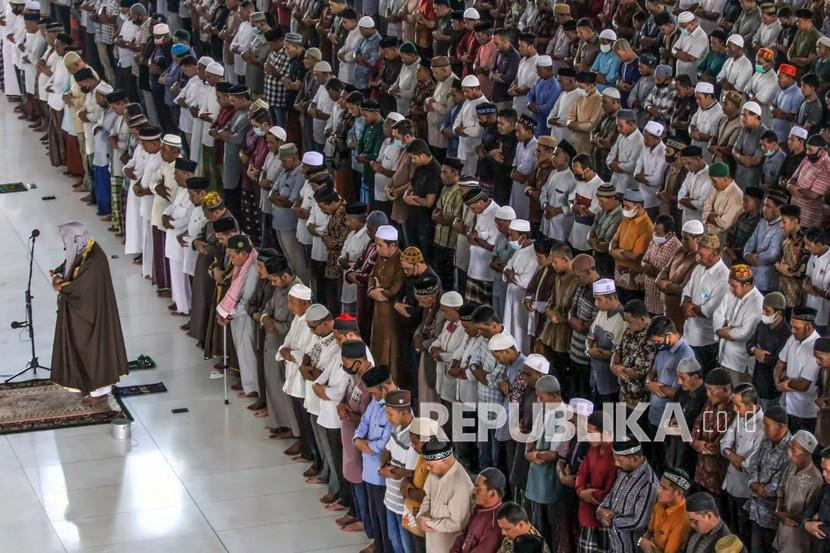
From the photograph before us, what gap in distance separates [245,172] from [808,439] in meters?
7.69

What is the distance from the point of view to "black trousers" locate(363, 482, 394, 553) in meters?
11.5

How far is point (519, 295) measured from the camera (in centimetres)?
1330

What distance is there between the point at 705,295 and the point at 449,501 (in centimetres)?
296

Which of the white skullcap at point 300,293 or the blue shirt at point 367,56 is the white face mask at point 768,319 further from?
the blue shirt at point 367,56

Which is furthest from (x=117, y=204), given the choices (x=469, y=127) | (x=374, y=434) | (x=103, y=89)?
(x=374, y=434)

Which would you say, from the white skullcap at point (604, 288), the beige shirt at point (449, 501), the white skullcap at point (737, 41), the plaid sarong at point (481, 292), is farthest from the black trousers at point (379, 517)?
the white skullcap at point (737, 41)

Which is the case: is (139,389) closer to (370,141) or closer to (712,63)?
(370,141)

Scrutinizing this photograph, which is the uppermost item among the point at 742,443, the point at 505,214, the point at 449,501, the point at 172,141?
the point at 505,214

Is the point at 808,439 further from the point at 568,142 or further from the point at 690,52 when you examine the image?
the point at 690,52

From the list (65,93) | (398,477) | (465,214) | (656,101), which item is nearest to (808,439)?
(398,477)

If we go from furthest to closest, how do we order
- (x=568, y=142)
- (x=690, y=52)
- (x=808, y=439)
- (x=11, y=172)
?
1. (x=11, y=172)
2. (x=690, y=52)
3. (x=568, y=142)
4. (x=808, y=439)

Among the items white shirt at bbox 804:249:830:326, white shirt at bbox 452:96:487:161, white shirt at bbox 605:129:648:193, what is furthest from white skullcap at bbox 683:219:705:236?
white shirt at bbox 452:96:487:161

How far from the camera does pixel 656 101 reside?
15.6m

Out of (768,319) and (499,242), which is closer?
(768,319)
